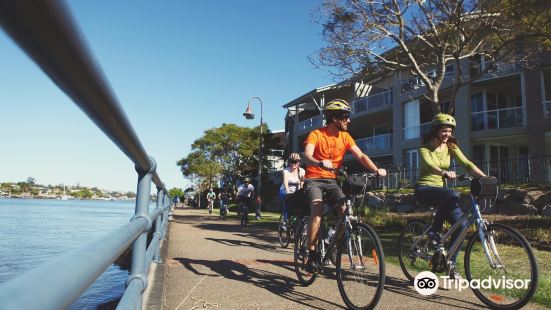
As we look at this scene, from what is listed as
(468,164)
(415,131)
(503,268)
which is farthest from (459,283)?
(415,131)

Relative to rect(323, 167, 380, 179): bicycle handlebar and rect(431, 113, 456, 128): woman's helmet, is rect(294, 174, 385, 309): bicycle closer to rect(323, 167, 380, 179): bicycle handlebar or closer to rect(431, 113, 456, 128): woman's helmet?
rect(323, 167, 380, 179): bicycle handlebar

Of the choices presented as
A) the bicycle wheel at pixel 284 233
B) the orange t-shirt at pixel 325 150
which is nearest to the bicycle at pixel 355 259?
the orange t-shirt at pixel 325 150

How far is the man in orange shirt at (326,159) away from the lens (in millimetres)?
4738

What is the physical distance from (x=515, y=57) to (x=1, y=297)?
16764 millimetres

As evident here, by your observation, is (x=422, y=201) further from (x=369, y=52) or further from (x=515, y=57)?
(x=515, y=57)

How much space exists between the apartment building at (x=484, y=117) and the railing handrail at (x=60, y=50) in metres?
15.8

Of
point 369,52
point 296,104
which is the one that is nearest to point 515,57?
point 369,52

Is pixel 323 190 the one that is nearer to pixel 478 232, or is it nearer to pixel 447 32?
pixel 478 232

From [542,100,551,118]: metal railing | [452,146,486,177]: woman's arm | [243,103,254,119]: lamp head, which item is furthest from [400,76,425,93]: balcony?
[452,146,486,177]: woman's arm

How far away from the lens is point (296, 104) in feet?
143

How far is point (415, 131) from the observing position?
27.7 meters

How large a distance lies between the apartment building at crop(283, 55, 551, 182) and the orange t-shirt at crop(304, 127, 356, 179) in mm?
11751

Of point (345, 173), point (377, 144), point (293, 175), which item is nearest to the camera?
point (345, 173)

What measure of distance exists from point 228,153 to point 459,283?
4560 centimetres
